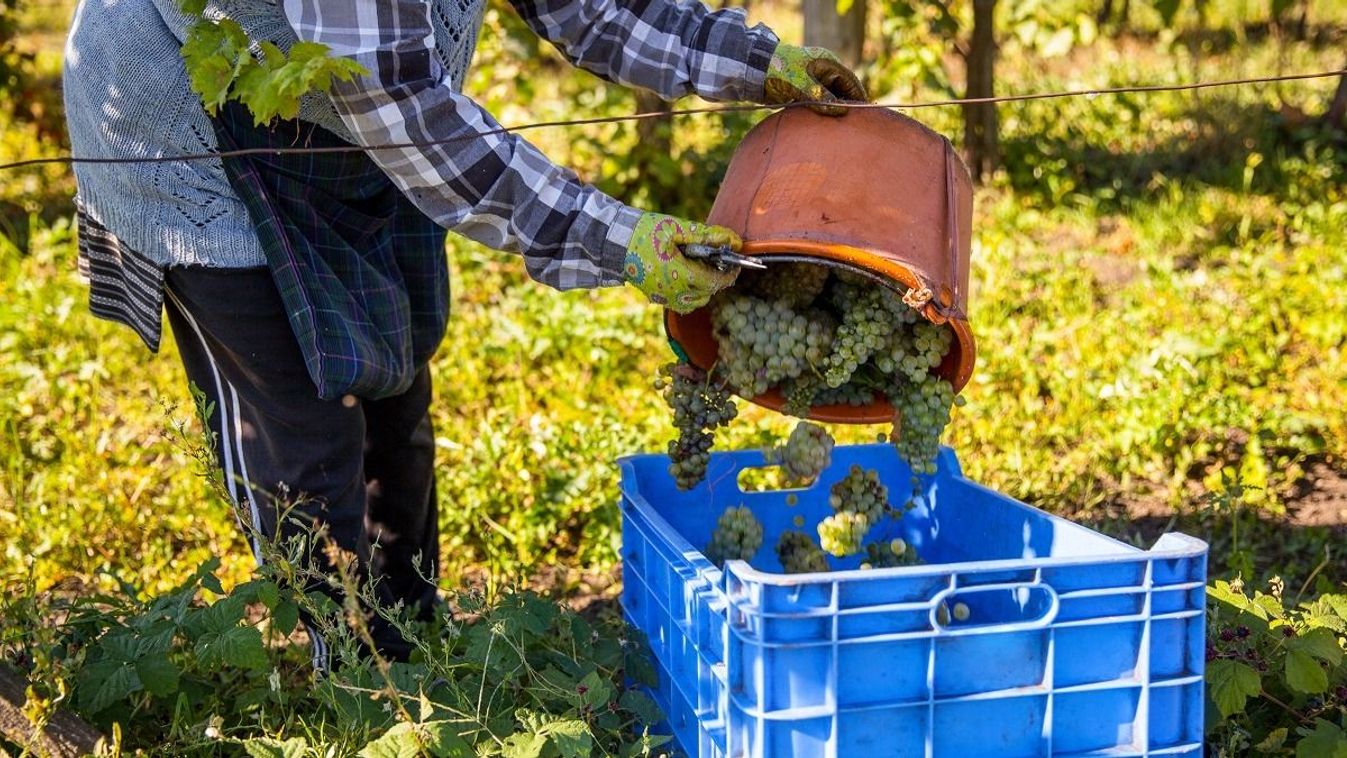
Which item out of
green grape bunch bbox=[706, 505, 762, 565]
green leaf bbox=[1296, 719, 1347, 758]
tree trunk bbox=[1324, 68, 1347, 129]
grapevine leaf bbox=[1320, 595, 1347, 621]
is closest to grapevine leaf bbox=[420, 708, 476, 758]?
green grape bunch bbox=[706, 505, 762, 565]

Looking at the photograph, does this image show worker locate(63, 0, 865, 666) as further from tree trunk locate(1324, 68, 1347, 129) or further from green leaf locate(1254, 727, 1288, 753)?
tree trunk locate(1324, 68, 1347, 129)

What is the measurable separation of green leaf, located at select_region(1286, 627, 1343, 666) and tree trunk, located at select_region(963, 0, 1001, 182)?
3143 mm

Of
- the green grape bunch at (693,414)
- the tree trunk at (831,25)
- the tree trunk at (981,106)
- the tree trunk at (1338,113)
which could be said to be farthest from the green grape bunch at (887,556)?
the tree trunk at (1338,113)

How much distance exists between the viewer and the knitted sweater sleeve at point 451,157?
177cm

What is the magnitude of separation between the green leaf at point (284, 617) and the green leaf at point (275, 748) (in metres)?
0.24

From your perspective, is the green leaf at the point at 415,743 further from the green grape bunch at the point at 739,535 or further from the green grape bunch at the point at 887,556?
the green grape bunch at the point at 887,556

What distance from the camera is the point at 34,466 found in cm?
336

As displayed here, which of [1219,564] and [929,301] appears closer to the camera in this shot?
[929,301]

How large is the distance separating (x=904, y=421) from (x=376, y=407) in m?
0.98

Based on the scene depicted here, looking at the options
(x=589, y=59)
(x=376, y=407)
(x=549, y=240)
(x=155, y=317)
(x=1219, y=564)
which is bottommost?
(x=1219, y=564)

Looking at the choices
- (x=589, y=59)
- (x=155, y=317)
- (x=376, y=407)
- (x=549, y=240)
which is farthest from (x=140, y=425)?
(x=549, y=240)

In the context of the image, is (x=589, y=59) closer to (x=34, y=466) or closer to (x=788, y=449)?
(x=788, y=449)

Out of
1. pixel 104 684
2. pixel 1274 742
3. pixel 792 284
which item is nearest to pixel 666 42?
pixel 792 284

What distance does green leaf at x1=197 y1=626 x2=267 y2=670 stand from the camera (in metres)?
1.86
